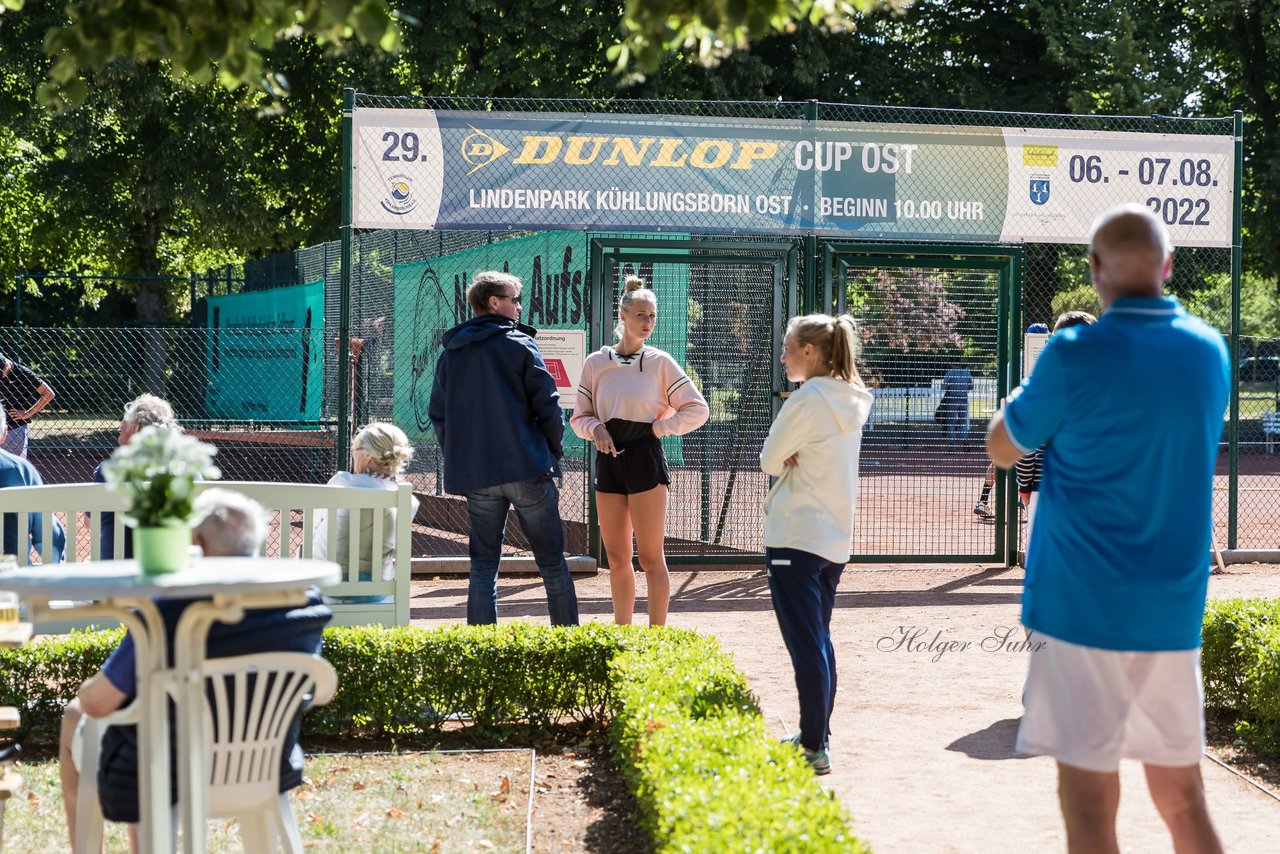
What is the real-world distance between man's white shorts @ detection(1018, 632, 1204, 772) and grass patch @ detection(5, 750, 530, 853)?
2.09m

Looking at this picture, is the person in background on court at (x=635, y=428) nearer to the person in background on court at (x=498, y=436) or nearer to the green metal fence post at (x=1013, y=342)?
the person in background on court at (x=498, y=436)

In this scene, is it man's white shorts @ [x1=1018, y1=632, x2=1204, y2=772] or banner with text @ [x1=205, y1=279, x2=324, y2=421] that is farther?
banner with text @ [x1=205, y1=279, x2=324, y2=421]

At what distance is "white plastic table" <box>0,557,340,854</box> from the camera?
3.16 m

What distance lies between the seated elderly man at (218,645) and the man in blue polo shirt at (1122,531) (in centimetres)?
182

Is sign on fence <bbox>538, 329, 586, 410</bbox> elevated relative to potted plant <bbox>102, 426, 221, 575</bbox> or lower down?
elevated

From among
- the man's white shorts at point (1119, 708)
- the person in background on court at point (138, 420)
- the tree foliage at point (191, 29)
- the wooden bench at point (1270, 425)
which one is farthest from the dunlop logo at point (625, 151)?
the wooden bench at point (1270, 425)

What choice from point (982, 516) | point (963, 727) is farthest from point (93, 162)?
point (963, 727)

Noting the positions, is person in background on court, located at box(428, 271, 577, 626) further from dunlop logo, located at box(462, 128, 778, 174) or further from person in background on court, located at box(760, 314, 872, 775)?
dunlop logo, located at box(462, 128, 778, 174)

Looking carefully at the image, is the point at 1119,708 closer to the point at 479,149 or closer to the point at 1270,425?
the point at 479,149

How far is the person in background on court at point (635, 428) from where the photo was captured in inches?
280

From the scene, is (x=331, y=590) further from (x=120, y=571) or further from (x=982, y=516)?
(x=982, y=516)

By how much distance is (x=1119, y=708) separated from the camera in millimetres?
3311

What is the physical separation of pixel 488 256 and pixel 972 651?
7.19 meters

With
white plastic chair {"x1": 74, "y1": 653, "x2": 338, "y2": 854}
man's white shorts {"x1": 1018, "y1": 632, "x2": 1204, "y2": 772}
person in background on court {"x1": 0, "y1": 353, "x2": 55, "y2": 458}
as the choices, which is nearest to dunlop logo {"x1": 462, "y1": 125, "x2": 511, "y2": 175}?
person in background on court {"x1": 0, "y1": 353, "x2": 55, "y2": 458}
